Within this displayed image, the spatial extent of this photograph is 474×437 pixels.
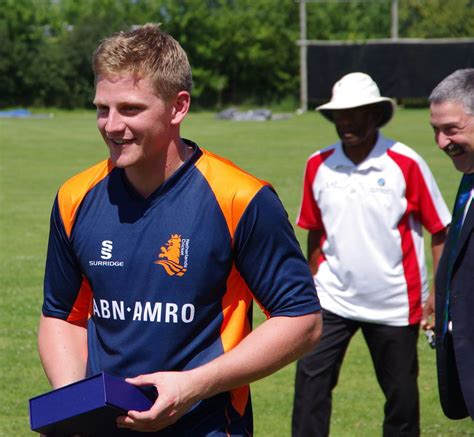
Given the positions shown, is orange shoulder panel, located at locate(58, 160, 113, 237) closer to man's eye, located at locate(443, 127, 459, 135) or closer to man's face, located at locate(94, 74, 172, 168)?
man's face, located at locate(94, 74, 172, 168)

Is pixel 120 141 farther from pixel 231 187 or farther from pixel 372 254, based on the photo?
pixel 372 254

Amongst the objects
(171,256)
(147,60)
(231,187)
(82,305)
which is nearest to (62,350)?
(82,305)

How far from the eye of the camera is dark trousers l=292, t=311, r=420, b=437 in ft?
21.1

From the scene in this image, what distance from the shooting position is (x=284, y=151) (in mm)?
27766

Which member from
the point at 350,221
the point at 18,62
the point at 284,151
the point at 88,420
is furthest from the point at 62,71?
the point at 88,420

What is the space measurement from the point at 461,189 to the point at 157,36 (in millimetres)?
2112

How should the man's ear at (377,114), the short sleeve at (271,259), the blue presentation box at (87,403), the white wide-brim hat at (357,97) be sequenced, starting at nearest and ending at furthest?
the blue presentation box at (87,403) < the short sleeve at (271,259) < the white wide-brim hat at (357,97) < the man's ear at (377,114)

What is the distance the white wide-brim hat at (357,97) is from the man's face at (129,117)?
3.18 m

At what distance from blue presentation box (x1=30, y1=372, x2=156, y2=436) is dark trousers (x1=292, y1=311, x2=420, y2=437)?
3428 mm

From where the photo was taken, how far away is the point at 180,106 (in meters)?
3.38

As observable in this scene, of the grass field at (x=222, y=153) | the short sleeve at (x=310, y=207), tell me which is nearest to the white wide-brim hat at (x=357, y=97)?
the short sleeve at (x=310, y=207)

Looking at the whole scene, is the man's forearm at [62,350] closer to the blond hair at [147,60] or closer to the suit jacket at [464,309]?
the blond hair at [147,60]

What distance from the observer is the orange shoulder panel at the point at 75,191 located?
3533 millimetres

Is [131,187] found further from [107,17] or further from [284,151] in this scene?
[107,17]
